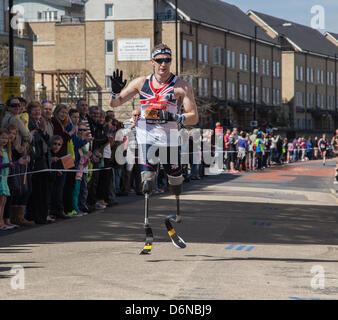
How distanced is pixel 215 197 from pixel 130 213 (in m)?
4.59

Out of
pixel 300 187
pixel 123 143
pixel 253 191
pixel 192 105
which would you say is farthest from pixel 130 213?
pixel 300 187

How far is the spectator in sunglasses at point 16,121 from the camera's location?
1209 centimetres

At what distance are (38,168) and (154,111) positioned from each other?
399 cm

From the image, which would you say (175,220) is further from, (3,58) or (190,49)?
(190,49)

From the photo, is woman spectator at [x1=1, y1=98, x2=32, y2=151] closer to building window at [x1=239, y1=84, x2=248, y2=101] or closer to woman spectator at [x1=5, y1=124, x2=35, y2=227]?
woman spectator at [x1=5, y1=124, x2=35, y2=227]

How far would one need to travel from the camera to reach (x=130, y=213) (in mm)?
14133

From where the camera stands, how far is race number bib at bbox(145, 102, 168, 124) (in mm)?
9242

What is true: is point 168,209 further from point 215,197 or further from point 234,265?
point 234,265

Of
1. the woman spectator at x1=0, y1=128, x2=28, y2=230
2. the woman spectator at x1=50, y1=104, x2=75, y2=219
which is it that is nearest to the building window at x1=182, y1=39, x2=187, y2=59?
the woman spectator at x1=50, y1=104, x2=75, y2=219

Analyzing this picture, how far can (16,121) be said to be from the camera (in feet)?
39.7

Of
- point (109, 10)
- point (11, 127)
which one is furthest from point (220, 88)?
point (11, 127)

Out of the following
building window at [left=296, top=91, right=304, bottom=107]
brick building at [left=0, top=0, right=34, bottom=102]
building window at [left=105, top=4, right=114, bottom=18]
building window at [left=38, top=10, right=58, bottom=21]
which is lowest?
building window at [left=296, top=91, right=304, bottom=107]

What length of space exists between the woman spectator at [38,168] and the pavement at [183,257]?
1.24 ft

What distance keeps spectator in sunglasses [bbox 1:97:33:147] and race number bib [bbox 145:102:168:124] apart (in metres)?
3.39
